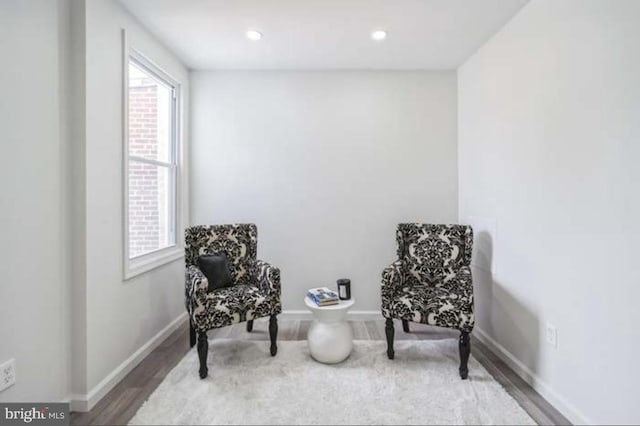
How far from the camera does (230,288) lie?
258cm

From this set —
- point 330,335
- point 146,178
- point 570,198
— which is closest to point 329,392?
point 330,335

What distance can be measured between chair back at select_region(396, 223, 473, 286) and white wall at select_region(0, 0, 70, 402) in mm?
2402

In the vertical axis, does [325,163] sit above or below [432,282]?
above

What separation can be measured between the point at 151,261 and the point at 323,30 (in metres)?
2.29

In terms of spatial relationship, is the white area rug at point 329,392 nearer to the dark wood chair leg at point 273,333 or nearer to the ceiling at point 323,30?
the dark wood chair leg at point 273,333

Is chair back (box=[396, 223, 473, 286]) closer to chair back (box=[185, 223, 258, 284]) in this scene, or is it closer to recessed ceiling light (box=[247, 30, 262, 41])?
chair back (box=[185, 223, 258, 284])

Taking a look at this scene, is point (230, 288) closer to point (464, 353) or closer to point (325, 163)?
point (325, 163)

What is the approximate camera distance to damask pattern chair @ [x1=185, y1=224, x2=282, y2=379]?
7.33ft

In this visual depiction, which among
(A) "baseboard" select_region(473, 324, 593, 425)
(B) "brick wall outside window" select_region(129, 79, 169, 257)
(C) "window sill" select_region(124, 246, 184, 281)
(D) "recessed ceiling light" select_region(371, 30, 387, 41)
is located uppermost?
(D) "recessed ceiling light" select_region(371, 30, 387, 41)

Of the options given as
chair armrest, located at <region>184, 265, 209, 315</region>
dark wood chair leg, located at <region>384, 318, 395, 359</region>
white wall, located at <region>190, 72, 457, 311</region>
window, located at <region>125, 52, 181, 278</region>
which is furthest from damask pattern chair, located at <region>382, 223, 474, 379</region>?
window, located at <region>125, 52, 181, 278</region>

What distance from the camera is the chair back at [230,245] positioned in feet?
8.85

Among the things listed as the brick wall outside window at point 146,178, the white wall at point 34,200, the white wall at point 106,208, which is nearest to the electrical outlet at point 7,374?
the white wall at point 34,200

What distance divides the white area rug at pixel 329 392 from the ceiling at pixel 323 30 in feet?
8.23

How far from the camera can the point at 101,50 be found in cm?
203
